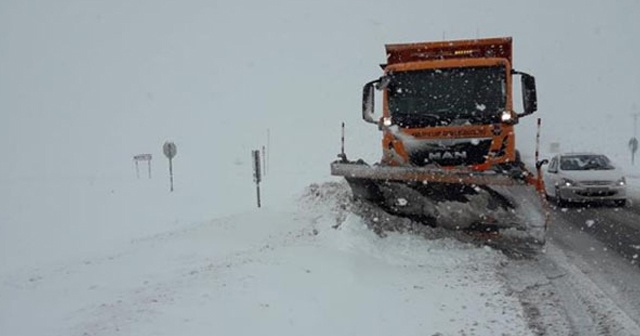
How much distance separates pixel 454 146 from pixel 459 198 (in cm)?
100

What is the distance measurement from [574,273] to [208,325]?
178 inches

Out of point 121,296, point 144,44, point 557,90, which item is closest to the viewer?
point 121,296

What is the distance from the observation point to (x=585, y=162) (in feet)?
51.1

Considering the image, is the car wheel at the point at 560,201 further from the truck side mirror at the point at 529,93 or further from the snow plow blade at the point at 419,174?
the snow plow blade at the point at 419,174

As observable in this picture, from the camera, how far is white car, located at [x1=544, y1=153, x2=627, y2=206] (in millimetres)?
14047

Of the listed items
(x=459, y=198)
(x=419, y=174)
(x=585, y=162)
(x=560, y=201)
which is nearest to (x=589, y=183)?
(x=560, y=201)

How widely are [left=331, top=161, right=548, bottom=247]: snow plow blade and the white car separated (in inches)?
273

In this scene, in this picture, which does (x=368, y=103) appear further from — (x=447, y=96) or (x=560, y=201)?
(x=560, y=201)

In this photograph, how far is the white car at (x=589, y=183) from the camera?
14.0m

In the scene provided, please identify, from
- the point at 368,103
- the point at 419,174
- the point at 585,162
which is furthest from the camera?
the point at 585,162

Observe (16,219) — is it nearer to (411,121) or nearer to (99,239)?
(99,239)

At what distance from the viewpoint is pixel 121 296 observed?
6.42m

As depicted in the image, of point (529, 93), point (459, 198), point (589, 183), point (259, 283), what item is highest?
point (529, 93)

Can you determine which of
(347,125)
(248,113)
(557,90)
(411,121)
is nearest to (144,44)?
(248,113)
